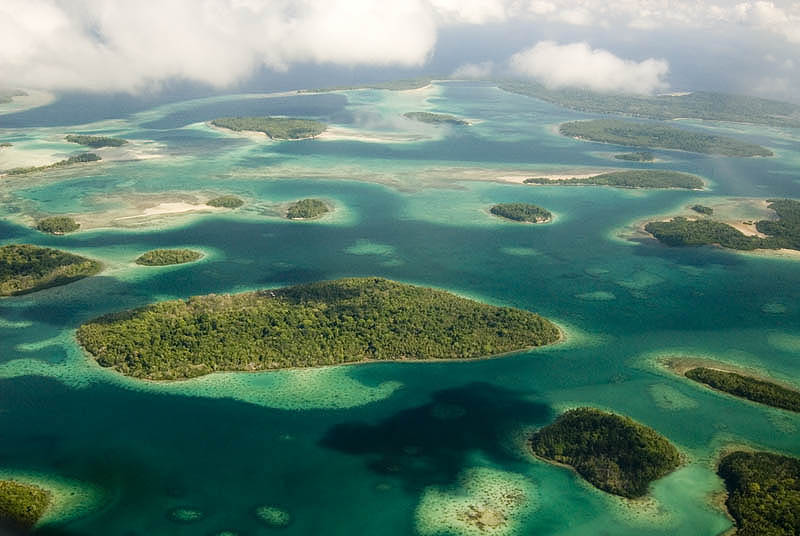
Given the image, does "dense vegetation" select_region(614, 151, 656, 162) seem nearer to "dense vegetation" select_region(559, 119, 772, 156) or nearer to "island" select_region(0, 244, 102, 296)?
"dense vegetation" select_region(559, 119, 772, 156)

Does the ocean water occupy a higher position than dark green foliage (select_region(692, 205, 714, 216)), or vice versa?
dark green foliage (select_region(692, 205, 714, 216))

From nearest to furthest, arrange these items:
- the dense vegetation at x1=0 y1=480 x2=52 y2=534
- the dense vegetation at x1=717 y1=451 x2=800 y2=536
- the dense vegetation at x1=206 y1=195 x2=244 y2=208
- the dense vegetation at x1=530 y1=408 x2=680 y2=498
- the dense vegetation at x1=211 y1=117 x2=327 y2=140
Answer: the dense vegetation at x1=0 y1=480 x2=52 y2=534
the dense vegetation at x1=717 y1=451 x2=800 y2=536
the dense vegetation at x1=530 y1=408 x2=680 y2=498
the dense vegetation at x1=206 y1=195 x2=244 y2=208
the dense vegetation at x1=211 y1=117 x2=327 y2=140

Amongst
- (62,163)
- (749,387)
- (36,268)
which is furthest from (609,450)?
(62,163)

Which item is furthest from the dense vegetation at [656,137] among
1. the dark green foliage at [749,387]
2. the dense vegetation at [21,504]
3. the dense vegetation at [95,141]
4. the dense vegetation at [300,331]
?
the dense vegetation at [21,504]

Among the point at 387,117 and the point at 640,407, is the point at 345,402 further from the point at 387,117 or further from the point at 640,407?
the point at 387,117

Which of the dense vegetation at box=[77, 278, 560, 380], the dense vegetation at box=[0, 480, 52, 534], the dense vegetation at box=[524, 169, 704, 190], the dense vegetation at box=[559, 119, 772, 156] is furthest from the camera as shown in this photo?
the dense vegetation at box=[559, 119, 772, 156]

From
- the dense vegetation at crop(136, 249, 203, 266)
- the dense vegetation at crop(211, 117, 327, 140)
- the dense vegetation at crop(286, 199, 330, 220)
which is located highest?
the dense vegetation at crop(211, 117, 327, 140)

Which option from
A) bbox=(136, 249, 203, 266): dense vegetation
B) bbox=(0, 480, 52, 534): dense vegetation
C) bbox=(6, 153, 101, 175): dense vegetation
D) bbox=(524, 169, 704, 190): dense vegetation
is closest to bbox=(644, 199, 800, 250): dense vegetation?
bbox=(524, 169, 704, 190): dense vegetation

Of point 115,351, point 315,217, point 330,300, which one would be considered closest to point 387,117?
point 315,217
